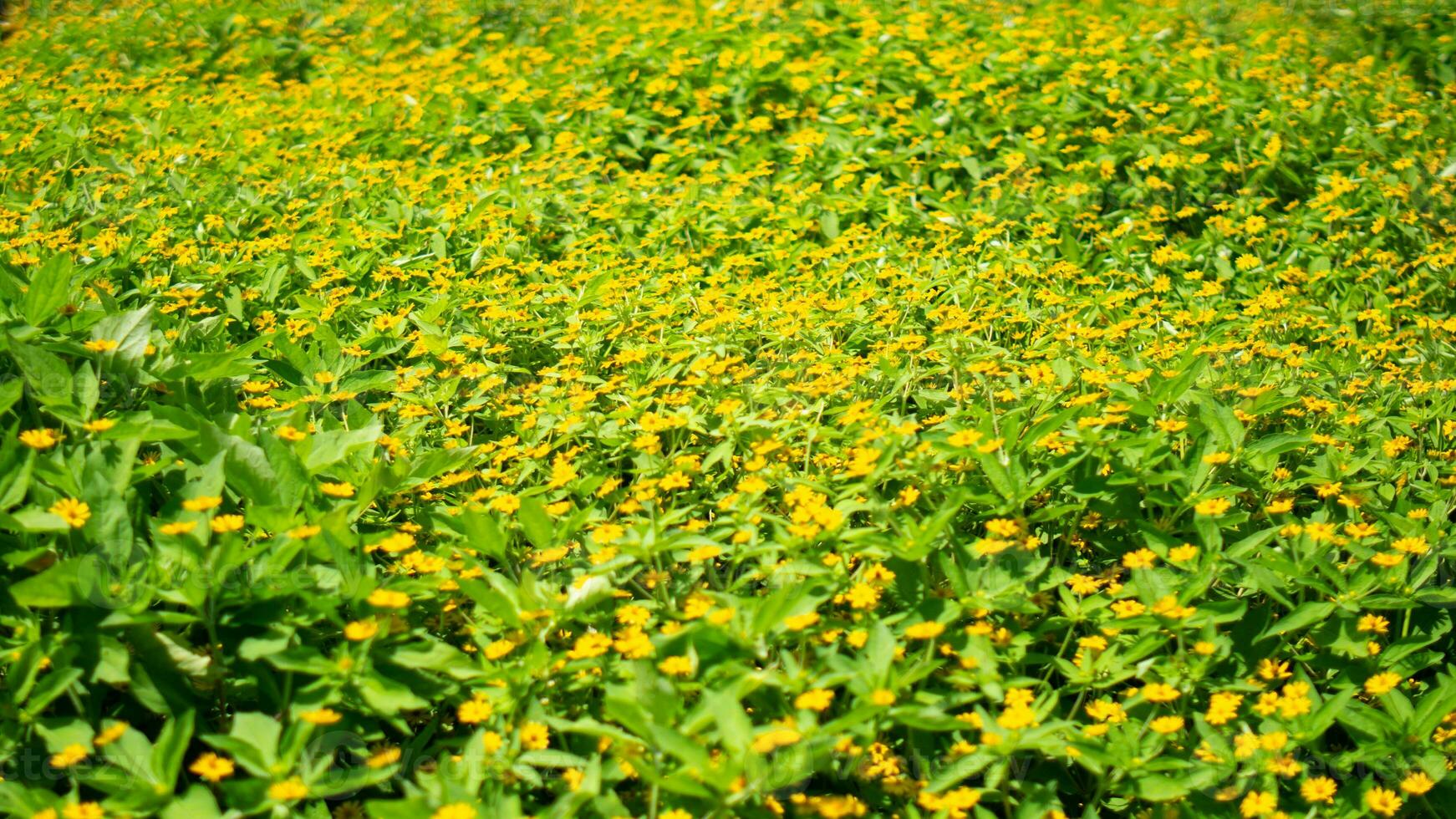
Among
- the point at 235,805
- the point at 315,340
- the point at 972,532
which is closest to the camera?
the point at 235,805

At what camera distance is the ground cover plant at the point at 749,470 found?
1829 mm

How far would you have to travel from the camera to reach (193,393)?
2.50 meters

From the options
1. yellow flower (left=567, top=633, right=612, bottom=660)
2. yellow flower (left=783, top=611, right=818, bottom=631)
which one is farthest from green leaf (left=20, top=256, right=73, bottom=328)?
yellow flower (left=783, top=611, right=818, bottom=631)

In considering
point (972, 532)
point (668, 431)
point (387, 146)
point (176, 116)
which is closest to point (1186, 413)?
point (972, 532)

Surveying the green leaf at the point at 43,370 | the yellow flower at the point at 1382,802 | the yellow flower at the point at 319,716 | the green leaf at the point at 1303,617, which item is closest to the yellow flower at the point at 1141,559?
the green leaf at the point at 1303,617

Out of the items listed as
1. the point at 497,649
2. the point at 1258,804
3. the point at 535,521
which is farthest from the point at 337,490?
the point at 1258,804

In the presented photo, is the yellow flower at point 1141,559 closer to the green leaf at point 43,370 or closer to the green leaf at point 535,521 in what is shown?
the green leaf at point 535,521

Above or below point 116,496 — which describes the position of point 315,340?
below

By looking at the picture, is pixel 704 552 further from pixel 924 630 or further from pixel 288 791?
pixel 288 791

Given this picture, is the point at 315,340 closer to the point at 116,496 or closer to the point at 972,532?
the point at 116,496

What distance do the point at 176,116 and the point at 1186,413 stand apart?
16.0ft

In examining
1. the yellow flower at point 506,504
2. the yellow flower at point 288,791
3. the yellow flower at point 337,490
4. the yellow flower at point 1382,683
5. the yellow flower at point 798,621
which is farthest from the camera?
the yellow flower at point 506,504

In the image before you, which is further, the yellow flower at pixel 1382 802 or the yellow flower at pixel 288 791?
the yellow flower at pixel 1382 802

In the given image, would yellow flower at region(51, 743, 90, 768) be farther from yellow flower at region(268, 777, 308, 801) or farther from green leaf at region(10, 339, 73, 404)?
green leaf at region(10, 339, 73, 404)
